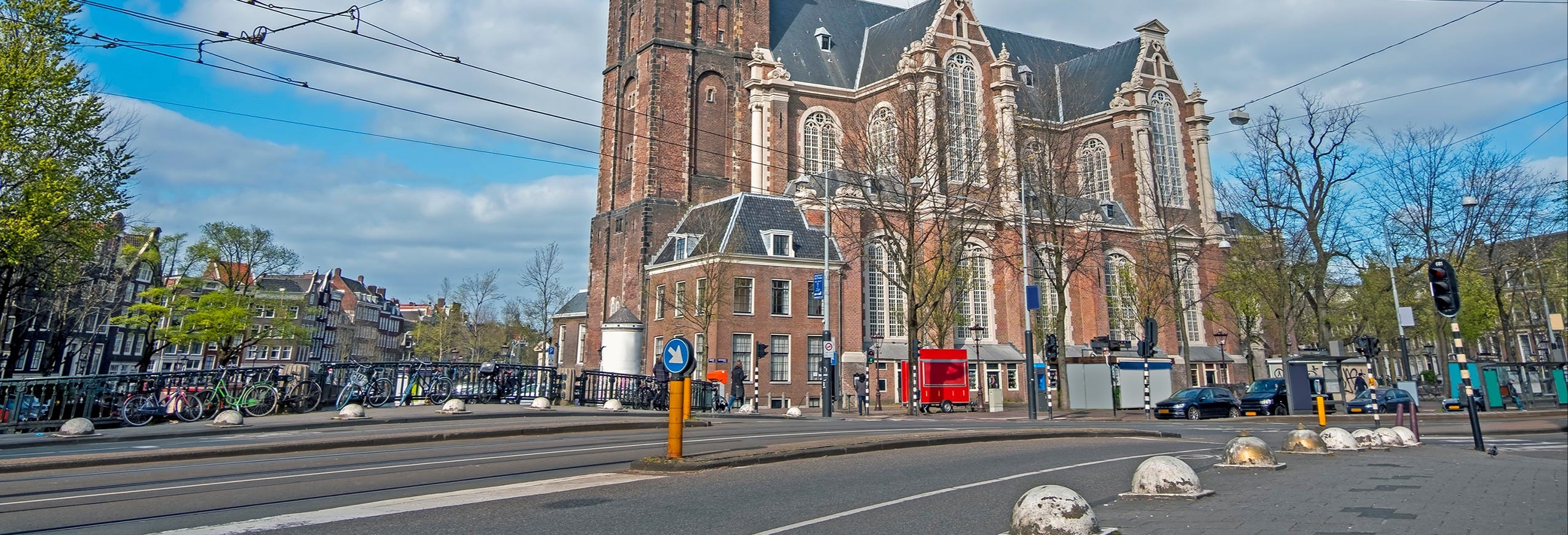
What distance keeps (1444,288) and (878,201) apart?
2203cm

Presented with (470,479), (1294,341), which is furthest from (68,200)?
(1294,341)

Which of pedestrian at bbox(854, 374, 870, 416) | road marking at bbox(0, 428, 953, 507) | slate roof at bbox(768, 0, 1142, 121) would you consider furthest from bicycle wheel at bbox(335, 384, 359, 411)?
slate roof at bbox(768, 0, 1142, 121)

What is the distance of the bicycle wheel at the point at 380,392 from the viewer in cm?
2200

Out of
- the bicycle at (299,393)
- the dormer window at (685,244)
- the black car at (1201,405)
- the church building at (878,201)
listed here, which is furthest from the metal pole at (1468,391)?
the dormer window at (685,244)

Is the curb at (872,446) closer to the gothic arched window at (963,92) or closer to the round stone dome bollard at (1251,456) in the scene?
the round stone dome bollard at (1251,456)

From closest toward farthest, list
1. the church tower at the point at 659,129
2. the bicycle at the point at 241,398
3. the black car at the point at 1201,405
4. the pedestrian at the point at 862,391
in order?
the bicycle at the point at 241,398
the black car at the point at 1201,405
the pedestrian at the point at 862,391
the church tower at the point at 659,129

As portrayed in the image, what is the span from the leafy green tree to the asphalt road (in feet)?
45.9

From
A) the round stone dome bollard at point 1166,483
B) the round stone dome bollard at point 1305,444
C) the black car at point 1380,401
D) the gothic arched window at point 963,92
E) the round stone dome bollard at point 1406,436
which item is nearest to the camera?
the round stone dome bollard at point 1166,483

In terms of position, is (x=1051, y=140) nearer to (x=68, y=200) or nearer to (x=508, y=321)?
(x=68, y=200)

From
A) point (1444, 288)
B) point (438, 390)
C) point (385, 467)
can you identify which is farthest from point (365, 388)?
point (1444, 288)

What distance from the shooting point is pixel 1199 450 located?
13758 mm

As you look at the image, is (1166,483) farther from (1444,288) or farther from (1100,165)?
(1100,165)

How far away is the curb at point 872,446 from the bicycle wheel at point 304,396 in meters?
13.9

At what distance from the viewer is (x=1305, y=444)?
11680mm
